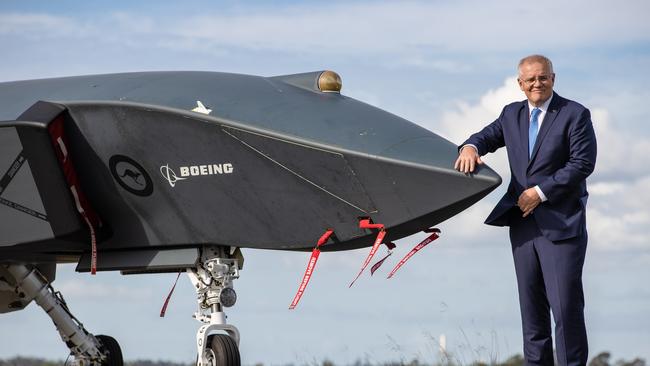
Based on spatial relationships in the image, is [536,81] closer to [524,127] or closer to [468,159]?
[524,127]

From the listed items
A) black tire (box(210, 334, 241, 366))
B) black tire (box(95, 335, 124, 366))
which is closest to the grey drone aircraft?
black tire (box(210, 334, 241, 366))

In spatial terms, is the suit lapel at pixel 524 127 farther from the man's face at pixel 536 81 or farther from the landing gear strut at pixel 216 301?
the landing gear strut at pixel 216 301

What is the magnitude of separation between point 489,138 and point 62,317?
5757mm

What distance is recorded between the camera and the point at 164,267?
10703mm

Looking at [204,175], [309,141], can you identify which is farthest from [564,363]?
[204,175]

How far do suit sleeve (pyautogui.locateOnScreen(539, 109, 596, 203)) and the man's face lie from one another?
299 mm

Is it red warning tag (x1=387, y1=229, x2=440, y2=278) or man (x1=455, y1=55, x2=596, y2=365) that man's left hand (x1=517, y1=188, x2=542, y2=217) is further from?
red warning tag (x1=387, y1=229, x2=440, y2=278)

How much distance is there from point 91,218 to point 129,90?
1329mm

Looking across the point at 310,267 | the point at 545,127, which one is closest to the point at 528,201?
the point at 545,127

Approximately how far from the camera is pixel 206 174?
10008mm

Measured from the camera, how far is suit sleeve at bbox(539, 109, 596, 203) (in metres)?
7.58

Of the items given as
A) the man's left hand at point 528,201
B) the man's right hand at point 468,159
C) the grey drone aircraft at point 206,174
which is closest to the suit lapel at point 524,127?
the man's left hand at point 528,201

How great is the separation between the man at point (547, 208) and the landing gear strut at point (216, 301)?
3187 mm

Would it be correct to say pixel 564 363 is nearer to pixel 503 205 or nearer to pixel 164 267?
pixel 503 205
